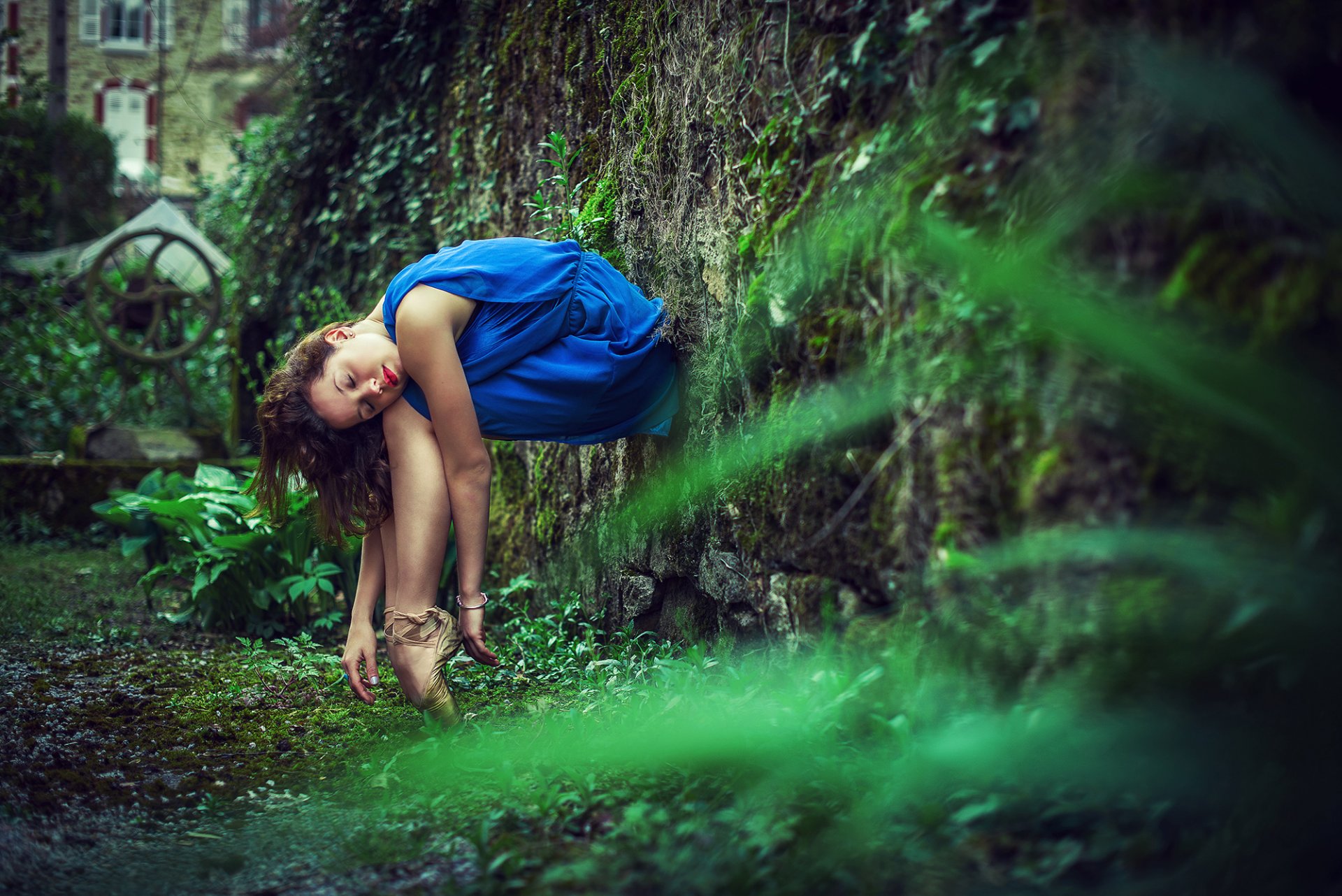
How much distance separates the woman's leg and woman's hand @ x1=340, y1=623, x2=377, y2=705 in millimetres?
104

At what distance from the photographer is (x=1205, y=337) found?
1.07 meters

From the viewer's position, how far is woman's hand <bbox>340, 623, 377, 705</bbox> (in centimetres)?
213

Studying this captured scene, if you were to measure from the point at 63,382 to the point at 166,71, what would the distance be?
12.4 meters

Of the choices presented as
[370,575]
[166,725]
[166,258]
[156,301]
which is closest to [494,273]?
[370,575]

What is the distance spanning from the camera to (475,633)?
6.87ft

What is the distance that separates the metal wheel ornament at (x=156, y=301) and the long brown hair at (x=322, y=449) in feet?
14.8

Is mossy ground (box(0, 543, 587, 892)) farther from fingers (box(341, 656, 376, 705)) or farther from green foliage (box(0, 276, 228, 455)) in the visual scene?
green foliage (box(0, 276, 228, 455))

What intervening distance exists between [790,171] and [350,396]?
1.03 meters

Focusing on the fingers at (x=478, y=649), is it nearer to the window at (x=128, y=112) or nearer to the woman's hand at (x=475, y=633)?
the woman's hand at (x=475, y=633)

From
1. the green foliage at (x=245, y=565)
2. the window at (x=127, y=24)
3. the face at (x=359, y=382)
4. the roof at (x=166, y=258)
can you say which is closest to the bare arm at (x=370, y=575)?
the face at (x=359, y=382)

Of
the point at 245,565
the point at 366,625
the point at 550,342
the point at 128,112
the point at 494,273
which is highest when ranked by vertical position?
the point at 128,112

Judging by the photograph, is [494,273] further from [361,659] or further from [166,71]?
[166,71]

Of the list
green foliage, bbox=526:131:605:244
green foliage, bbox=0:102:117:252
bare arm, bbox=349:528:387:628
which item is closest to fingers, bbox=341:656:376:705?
bare arm, bbox=349:528:387:628

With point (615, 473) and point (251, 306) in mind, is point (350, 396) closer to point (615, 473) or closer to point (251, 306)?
point (615, 473)
